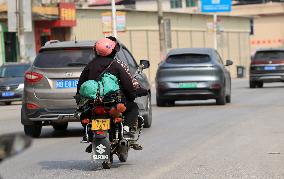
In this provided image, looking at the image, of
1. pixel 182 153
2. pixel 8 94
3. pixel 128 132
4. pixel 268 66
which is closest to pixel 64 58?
pixel 182 153

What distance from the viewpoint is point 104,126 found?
9.76m

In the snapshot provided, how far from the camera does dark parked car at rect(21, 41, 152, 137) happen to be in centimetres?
1458

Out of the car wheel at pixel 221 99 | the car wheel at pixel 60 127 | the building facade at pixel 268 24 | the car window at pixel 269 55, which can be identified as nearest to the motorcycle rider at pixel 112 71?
the car wheel at pixel 60 127

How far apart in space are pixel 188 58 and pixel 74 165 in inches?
549

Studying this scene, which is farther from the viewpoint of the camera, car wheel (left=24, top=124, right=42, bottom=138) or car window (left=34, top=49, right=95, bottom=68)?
car wheel (left=24, top=124, right=42, bottom=138)

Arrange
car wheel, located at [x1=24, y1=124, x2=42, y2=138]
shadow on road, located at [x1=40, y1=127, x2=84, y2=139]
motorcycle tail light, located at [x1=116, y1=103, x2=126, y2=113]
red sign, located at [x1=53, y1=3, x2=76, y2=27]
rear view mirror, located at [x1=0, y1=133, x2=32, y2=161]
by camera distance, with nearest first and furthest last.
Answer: rear view mirror, located at [x1=0, y1=133, x2=32, y2=161] → motorcycle tail light, located at [x1=116, y1=103, x2=126, y2=113] → car wheel, located at [x1=24, y1=124, x2=42, y2=138] → shadow on road, located at [x1=40, y1=127, x2=84, y2=139] → red sign, located at [x1=53, y1=3, x2=76, y2=27]

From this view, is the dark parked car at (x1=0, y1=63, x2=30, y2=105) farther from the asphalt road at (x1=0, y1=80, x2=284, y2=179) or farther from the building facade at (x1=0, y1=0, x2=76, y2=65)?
the asphalt road at (x1=0, y1=80, x2=284, y2=179)

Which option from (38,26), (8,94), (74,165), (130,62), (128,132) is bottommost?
(8,94)

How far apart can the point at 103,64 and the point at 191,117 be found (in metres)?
9.46

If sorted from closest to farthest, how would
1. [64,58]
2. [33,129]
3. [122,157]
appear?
[122,157] < [64,58] < [33,129]

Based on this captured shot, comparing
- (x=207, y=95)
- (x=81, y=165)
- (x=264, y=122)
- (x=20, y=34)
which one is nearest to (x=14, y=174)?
(x=81, y=165)

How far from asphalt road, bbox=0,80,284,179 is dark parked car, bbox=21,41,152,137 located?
0.46m

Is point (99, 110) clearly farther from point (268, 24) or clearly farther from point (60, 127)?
point (268, 24)

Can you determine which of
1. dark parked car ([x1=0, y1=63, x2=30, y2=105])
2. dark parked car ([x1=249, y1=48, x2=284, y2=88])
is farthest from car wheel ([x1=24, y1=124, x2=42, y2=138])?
dark parked car ([x1=249, y1=48, x2=284, y2=88])
